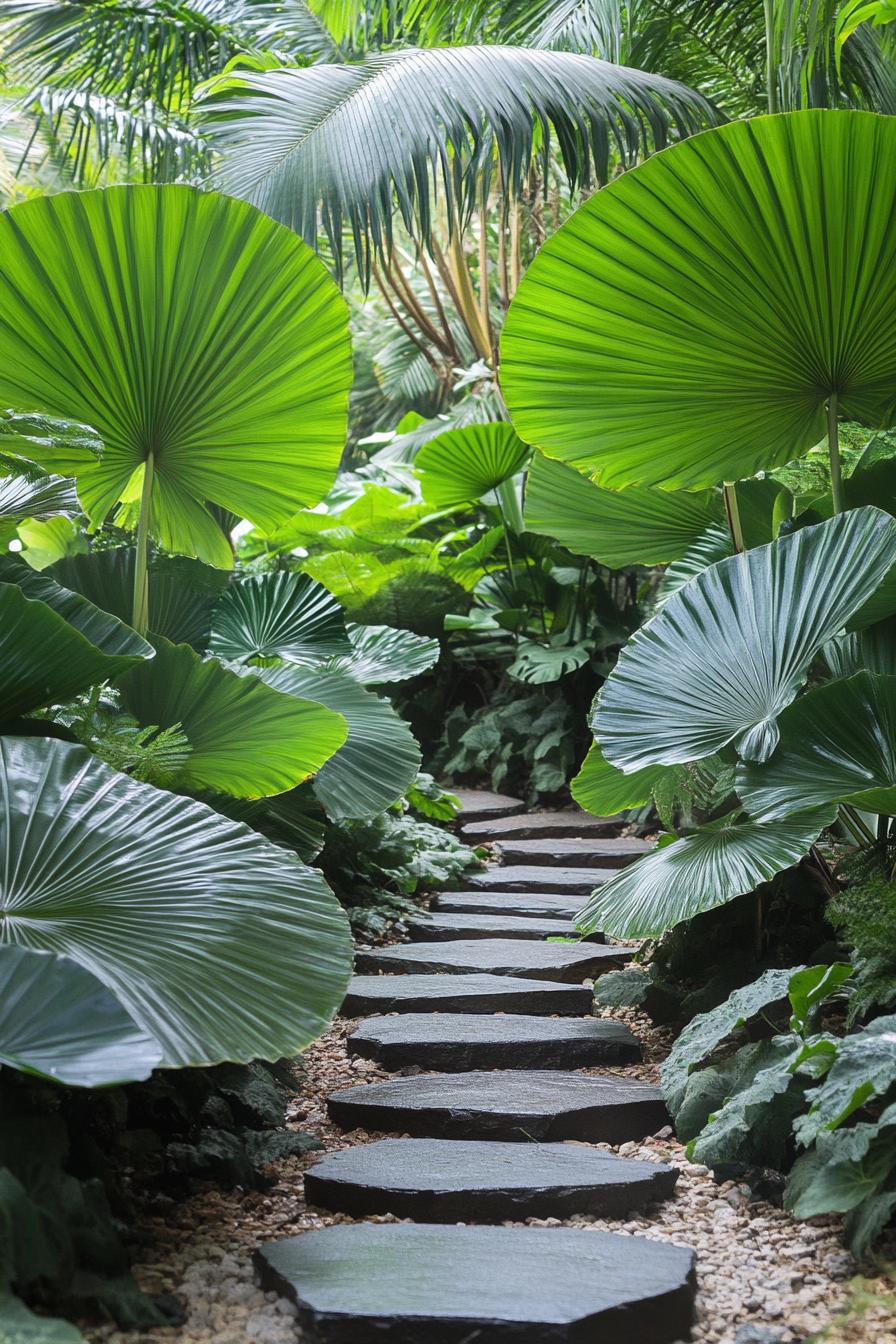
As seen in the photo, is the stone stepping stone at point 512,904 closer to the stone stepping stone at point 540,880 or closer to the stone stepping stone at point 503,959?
the stone stepping stone at point 540,880

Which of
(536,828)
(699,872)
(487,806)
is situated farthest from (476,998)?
(487,806)

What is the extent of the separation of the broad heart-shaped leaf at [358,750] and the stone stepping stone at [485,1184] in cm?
128

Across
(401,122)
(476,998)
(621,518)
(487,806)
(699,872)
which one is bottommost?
(487,806)

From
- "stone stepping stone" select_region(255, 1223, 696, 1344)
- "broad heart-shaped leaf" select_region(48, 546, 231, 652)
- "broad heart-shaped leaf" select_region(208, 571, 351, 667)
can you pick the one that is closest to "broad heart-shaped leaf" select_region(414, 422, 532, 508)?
"broad heart-shaped leaf" select_region(208, 571, 351, 667)

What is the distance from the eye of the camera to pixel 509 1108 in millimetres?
2184

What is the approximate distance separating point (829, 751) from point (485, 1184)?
1.00 m

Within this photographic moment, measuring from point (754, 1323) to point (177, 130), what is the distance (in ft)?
27.9

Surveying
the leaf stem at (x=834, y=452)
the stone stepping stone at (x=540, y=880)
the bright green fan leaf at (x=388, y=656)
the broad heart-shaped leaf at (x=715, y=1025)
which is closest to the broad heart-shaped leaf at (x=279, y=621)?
the bright green fan leaf at (x=388, y=656)

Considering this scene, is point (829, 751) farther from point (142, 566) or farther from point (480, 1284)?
point (142, 566)

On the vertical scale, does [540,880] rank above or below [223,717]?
below

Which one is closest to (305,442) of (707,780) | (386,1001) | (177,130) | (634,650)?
(634,650)

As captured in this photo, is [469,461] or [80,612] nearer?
[80,612]

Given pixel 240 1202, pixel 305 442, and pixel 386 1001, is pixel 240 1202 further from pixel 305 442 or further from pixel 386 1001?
pixel 305 442

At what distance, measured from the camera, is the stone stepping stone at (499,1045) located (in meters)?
2.55
